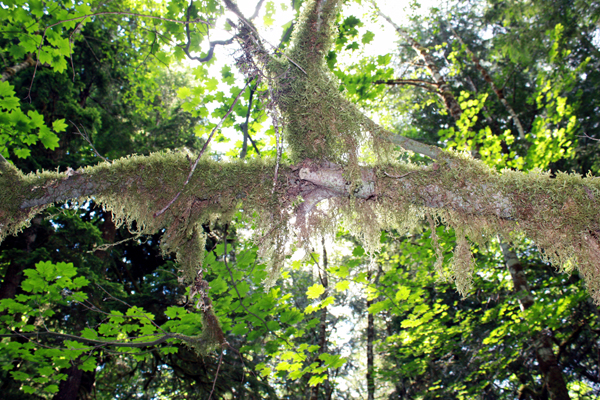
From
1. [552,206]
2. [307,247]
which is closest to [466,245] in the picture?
[552,206]

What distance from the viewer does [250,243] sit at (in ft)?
14.3

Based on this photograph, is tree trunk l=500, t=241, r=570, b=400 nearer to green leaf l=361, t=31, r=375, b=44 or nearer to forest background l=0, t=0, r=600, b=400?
forest background l=0, t=0, r=600, b=400

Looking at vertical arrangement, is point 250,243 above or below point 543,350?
above

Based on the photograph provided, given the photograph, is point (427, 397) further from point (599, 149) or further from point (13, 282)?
point (13, 282)

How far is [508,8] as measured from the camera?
7.47 metres

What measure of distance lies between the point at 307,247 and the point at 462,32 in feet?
37.9

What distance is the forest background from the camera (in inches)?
109

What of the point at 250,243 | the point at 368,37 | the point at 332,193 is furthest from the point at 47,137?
the point at 368,37

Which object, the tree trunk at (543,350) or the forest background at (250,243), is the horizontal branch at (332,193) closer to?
the forest background at (250,243)

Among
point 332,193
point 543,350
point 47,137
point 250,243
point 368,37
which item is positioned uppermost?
point 368,37

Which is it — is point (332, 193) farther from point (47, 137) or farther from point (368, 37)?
point (368, 37)

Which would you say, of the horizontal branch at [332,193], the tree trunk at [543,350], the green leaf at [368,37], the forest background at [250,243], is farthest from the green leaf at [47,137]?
the tree trunk at [543,350]

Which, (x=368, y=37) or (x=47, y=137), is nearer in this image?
(x=47, y=137)

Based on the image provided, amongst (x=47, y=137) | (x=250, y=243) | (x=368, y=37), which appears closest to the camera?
(x=47, y=137)
